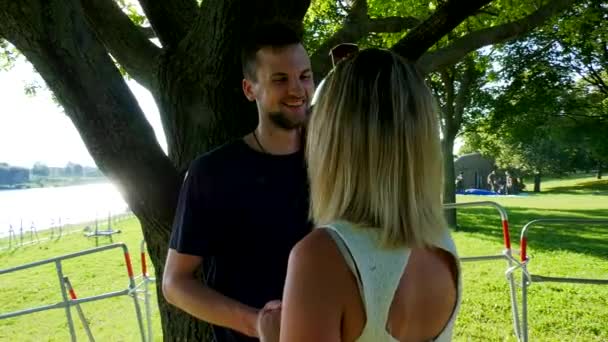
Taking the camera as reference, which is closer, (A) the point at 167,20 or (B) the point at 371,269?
(B) the point at 371,269

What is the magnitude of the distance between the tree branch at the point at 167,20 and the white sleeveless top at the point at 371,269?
7.92 ft

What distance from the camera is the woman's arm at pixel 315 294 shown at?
110cm

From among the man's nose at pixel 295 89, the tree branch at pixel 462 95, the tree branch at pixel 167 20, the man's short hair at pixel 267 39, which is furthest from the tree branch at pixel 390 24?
the tree branch at pixel 462 95

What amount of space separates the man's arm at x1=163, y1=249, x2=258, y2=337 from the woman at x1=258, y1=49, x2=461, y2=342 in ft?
1.59

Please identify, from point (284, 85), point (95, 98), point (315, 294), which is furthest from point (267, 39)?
point (315, 294)

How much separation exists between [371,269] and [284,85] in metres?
1.18

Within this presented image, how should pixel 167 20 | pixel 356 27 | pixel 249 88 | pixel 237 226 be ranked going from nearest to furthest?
pixel 237 226 → pixel 249 88 → pixel 167 20 → pixel 356 27

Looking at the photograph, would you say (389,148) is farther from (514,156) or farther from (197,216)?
(514,156)

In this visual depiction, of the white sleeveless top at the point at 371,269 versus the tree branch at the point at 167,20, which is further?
the tree branch at the point at 167,20

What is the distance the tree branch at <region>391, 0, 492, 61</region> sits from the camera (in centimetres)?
308

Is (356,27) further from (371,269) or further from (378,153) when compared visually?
(371,269)

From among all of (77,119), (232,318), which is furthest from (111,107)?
(232,318)

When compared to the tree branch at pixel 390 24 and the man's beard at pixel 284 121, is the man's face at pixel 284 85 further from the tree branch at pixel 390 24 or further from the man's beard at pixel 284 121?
the tree branch at pixel 390 24

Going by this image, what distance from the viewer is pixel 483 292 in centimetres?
896
